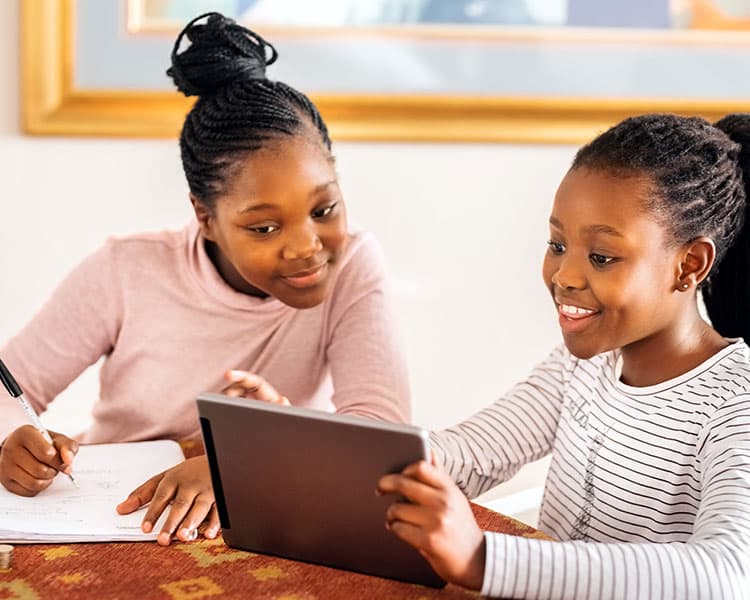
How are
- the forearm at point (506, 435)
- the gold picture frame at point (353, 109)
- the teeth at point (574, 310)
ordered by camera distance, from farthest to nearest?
the gold picture frame at point (353, 109), the forearm at point (506, 435), the teeth at point (574, 310)

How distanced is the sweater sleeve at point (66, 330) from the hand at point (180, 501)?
16.6 inches

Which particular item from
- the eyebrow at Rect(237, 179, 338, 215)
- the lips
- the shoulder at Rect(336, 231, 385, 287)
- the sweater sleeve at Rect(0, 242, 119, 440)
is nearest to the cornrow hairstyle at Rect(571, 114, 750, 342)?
the lips

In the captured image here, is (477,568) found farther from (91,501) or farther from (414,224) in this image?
(414,224)

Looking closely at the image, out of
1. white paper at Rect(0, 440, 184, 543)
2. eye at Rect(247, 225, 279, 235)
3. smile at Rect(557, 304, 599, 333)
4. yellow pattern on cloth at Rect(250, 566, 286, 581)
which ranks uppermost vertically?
eye at Rect(247, 225, 279, 235)

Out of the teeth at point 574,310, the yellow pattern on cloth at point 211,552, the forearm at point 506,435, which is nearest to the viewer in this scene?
the yellow pattern on cloth at point 211,552

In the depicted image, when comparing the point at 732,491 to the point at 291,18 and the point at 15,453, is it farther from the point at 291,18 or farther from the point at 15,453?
the point at 291,18

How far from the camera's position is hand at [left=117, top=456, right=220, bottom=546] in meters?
1.06

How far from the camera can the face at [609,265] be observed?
1.09 meters

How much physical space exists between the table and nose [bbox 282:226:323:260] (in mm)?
416

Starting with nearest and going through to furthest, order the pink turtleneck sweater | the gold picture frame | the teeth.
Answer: the teeth < the pink turtleneck sweater < the gold picture frame

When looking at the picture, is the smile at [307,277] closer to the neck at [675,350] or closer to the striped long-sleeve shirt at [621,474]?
the striped long-sleeve shirt at [621,474]

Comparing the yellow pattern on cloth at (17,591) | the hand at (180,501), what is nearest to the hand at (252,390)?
the hand at (180,501)

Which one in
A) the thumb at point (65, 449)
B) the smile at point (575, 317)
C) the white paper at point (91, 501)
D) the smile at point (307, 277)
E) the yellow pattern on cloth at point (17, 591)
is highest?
the smile at point (575, 317)

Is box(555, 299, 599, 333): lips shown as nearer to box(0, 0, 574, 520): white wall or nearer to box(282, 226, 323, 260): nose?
box(282, 226, 323, 260): nose
